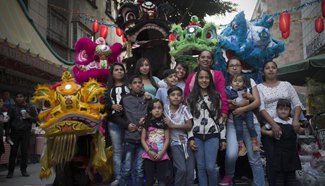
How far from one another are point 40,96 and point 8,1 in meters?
5.75

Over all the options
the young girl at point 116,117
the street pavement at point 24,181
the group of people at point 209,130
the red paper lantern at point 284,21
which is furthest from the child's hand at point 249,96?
the red paper lantern at point 284,21

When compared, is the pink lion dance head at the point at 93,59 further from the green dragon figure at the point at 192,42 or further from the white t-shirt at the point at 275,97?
the white t-shirt at the point at 275,97

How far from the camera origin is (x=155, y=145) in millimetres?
4074

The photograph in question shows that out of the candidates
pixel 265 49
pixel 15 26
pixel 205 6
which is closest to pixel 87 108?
pixel 265 49

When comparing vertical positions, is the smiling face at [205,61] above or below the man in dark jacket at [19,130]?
above

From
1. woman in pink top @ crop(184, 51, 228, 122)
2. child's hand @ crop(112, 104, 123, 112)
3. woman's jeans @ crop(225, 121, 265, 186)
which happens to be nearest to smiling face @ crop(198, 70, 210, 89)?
woman in pink top @ crop(184, 51, 228, 122)

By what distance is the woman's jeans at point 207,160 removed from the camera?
396 centimetres

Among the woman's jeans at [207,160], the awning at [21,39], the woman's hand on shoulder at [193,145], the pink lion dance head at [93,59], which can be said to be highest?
the awning at [21,39]

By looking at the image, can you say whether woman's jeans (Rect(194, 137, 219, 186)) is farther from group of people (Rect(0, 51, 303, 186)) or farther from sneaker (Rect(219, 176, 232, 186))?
sneaker (Rect(219, 176, 232, 186))

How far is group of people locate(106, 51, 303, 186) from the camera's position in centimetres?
404

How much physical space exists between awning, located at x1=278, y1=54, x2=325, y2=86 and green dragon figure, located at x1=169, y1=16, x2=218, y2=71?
305 centimetres

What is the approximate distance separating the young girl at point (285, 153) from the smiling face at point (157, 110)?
4.44 feet

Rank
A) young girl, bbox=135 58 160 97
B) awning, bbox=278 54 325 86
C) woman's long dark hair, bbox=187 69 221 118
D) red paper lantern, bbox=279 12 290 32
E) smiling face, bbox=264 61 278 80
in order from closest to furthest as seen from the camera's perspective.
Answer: woman's long dark hair, bbox=187 69 221 118
smiling face, bbox=264 61 278 80
young girl, bbox=135 58 160 97
awning, bbox=278 54 325 86
red paper lantern, bbox=279 12 290 32

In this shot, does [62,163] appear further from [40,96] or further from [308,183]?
[308,183]
